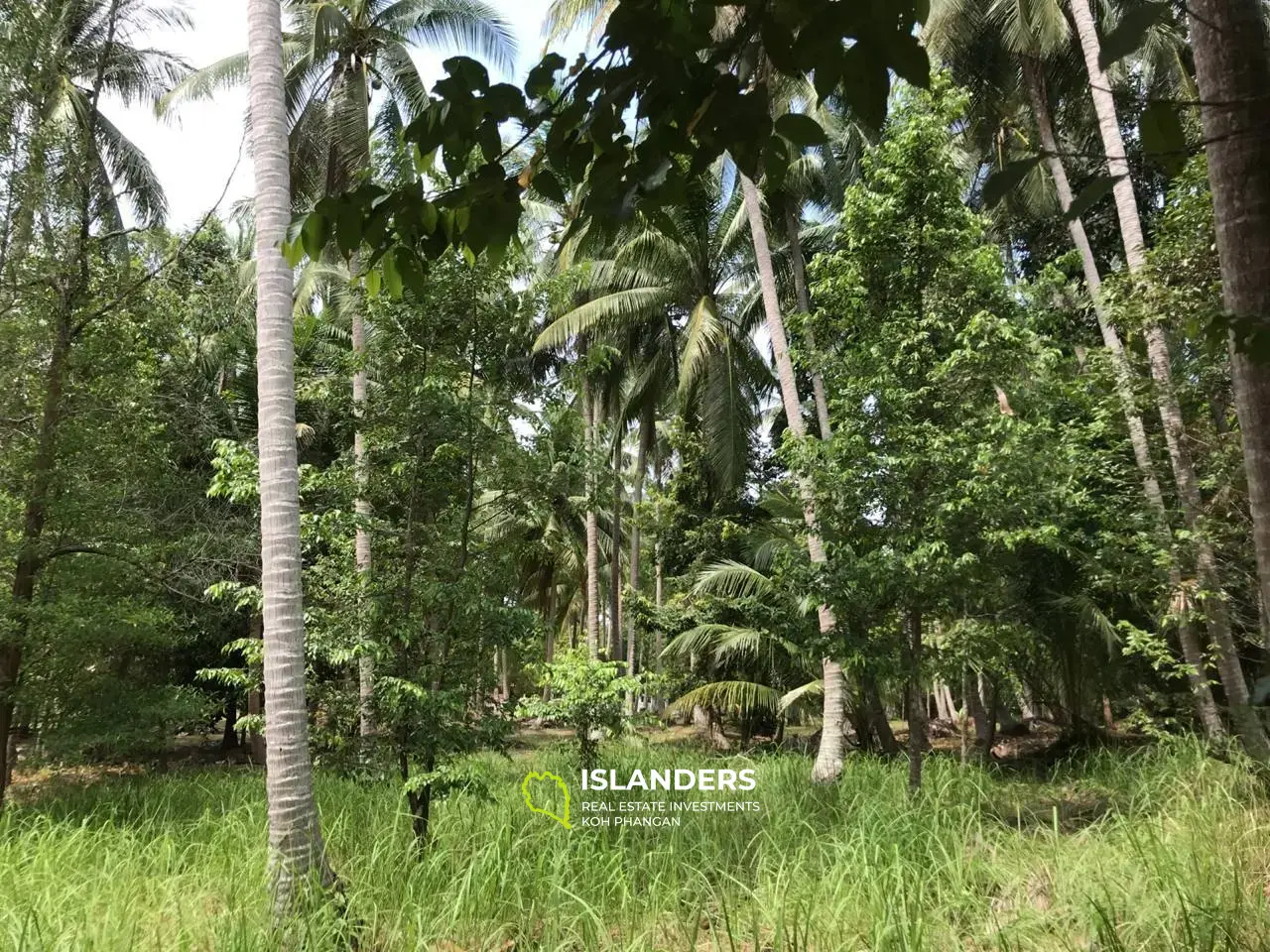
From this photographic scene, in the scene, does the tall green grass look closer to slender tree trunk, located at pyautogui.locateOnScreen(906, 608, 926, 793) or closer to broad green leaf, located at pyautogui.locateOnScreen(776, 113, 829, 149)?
slender tree trunk, located at pyautogui.locateOnScreen(906, 608, 926, 793)

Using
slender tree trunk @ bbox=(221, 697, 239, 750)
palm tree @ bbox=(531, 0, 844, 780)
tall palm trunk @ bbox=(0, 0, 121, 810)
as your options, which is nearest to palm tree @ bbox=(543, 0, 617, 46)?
palm tree @ bbox=(531, 0, 844, 780)

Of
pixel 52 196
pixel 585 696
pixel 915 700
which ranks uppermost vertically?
pixel 52 196

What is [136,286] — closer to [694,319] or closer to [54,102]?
[54,102]

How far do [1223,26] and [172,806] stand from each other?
331 inches

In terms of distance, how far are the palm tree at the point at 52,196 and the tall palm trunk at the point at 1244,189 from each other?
811 centimetres

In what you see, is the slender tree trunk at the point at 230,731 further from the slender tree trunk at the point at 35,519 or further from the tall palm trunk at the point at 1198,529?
the tall palm trunk at the point at 1198,529

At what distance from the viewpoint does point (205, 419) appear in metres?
9.20

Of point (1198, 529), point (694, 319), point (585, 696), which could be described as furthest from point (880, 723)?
point (694, 319)

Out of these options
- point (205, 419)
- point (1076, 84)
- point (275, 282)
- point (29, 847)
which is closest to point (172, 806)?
point (29, 847)

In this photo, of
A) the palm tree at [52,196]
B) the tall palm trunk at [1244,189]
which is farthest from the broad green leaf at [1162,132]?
the palm tree at [52,196]

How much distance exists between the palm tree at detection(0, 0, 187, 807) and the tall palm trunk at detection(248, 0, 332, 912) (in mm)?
3579

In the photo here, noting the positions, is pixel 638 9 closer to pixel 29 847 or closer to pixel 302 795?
pixel 302 795

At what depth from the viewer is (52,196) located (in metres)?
6.69

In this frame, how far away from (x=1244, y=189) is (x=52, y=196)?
8.56m
